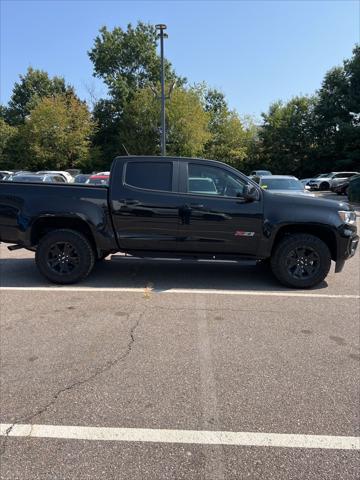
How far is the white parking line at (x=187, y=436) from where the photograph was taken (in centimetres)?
263

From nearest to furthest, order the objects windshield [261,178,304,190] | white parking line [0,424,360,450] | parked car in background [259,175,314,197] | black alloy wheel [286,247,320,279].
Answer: white parking line [0,424,360,450] < black alloy wheel [286,247,320,279] < parked car in background [259,175,314,197] < windshield [261,178,304,190]

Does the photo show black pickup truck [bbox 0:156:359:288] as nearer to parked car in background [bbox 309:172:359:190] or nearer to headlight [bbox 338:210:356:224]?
headlight [bbox 338:210:356:224]

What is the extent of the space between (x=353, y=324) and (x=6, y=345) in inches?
147

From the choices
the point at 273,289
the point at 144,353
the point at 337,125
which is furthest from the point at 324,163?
the point at 144,353

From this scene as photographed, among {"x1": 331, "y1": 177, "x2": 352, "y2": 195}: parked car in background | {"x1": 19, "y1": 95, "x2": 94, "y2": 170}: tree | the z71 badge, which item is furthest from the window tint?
{"x1": 19, "y1": 95, "x2": 94, "y2": 170}: tree

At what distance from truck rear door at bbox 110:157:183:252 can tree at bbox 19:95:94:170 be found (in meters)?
34.5

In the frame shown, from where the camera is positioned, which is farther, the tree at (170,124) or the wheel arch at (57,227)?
the tree at (170,124)

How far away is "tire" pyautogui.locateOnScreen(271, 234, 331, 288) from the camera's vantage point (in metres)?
6.00

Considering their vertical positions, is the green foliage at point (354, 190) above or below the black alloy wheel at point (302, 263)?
above

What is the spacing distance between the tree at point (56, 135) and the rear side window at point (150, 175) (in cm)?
3452

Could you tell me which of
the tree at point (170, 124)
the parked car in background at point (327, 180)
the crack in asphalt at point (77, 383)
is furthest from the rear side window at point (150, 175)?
the parked car in background at point (327, 180)

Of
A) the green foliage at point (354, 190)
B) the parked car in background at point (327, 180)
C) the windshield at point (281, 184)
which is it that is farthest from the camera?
the parked car in background at point (327, 180)

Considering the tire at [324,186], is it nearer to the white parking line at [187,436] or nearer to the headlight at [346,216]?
the headlight at [346,216]

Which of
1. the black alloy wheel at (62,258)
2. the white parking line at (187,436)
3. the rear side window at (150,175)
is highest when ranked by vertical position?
the rear side window at (150,175)
